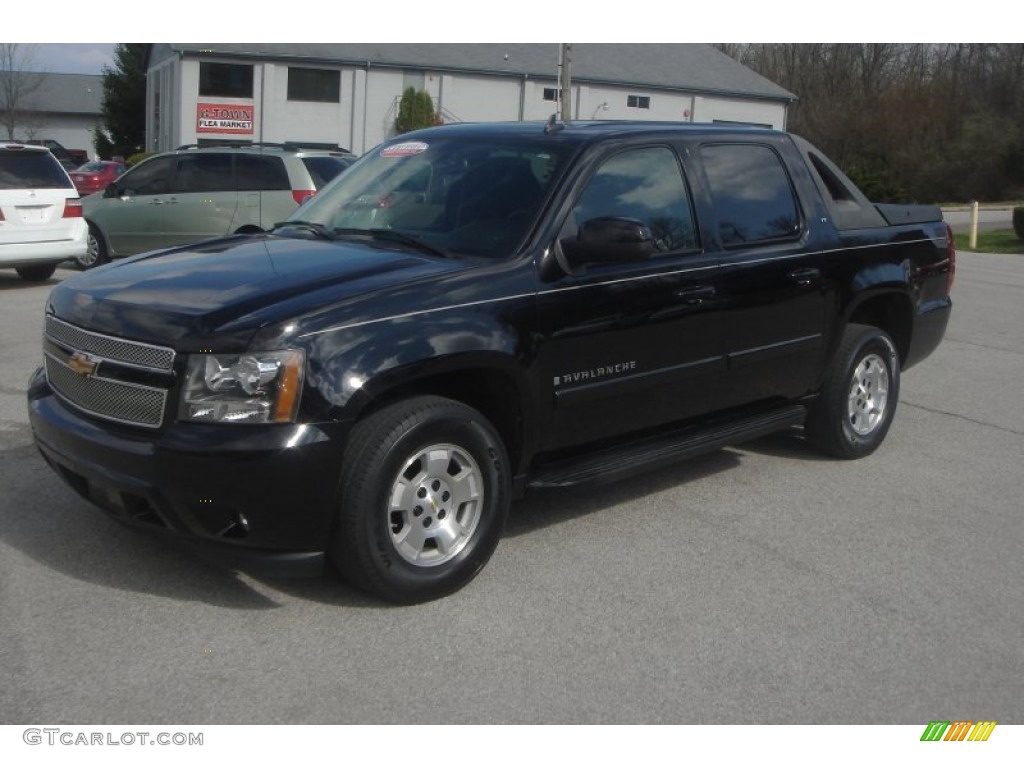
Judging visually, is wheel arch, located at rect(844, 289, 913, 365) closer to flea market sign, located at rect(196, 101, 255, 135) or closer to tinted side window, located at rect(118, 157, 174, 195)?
tinted side window, located at rect(118, 157, 174, 195)

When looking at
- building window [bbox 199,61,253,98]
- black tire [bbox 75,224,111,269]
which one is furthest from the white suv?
building window [bbox 199,61,253,98]

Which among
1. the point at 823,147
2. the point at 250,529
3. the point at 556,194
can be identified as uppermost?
the point at 823,147

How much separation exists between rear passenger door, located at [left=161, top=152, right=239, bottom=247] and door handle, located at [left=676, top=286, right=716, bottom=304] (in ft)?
35.5

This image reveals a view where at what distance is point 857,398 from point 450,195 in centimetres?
294

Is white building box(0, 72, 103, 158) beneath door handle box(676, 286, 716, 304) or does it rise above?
above

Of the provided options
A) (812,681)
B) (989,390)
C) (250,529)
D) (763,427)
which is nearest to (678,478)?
(763,427)

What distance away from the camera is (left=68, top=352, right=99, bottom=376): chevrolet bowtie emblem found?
14.6 ft

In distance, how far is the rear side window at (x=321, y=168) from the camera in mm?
15367

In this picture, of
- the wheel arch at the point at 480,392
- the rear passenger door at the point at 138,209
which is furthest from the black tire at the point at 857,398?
the rear passenger door at the point at 138,209

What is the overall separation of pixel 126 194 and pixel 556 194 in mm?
12085

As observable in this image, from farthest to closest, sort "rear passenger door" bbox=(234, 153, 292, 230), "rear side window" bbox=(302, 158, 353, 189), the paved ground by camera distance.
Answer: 1. the paved ground
2. "rear side window" bbox=(302, 158, 353, 189)
3. "rear passenger door" bbox=(234, 153, 292, 230)
